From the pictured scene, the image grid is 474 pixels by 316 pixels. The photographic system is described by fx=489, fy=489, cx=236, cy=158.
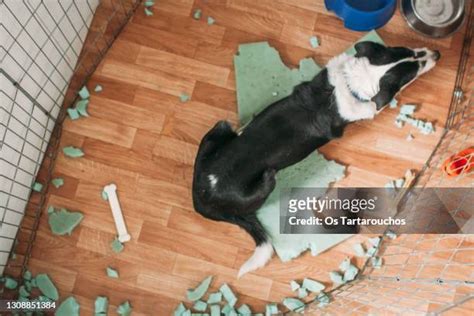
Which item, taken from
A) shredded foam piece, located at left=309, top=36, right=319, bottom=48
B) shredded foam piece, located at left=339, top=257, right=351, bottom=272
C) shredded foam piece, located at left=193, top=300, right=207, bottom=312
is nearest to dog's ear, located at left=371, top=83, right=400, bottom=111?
shredded foam piece, located at left=309, top=36, right=319, bottom=48

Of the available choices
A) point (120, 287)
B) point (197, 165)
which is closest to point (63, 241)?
point (120, 287)

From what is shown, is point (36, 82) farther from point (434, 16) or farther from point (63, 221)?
point (434, 16)

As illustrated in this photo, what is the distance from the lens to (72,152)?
7.82ft

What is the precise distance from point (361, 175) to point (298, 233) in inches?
16.6

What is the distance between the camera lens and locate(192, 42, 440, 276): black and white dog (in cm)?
203

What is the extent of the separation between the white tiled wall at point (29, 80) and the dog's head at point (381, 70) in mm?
1300

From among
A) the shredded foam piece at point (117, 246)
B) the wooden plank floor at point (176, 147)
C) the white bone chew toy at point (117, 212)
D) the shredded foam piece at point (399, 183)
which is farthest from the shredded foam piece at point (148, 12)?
the shredded foam piece at point (399, 183)

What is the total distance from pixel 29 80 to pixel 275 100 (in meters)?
1.13

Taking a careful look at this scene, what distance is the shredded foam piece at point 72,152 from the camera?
238cm

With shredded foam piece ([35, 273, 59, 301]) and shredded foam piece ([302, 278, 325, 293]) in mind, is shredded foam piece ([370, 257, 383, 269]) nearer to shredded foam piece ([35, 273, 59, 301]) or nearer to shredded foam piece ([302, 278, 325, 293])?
shredded foam piece ([302, 278, 325, 293])

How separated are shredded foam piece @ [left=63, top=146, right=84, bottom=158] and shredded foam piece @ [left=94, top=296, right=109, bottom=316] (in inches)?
27.0

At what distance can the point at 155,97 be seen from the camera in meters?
2.45

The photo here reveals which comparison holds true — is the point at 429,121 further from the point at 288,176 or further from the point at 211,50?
the point at 211,50

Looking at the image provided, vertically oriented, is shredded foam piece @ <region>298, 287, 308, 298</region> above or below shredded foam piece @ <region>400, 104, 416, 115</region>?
below
